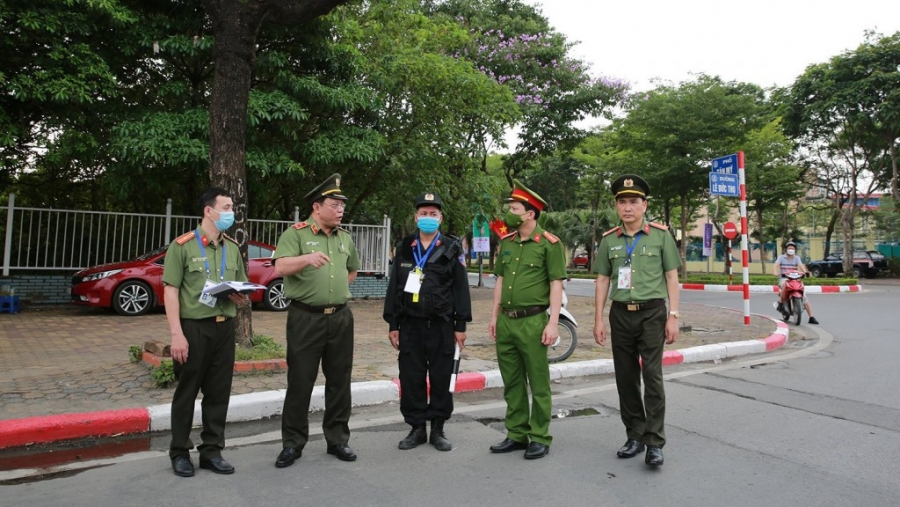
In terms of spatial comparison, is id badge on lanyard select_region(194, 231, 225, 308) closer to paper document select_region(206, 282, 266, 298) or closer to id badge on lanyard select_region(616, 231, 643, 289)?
paper document select_region(206, 282, 266, 298)

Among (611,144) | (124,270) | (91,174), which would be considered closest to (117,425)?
(124,270)

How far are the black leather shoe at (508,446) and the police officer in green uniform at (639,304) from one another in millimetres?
644

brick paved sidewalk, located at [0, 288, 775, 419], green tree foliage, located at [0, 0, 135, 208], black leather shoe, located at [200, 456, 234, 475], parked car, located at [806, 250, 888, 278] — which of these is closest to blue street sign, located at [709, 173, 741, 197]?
brick paved sidewalk, located at [0, 288, 775, 419]

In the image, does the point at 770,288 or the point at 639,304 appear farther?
the point at 770,288

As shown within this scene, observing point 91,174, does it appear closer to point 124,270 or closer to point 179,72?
point 179,72

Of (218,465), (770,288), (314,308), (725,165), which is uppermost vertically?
(725,165)

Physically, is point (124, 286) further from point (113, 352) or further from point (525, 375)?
point (525, 375)

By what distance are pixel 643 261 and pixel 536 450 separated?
1.43 meters

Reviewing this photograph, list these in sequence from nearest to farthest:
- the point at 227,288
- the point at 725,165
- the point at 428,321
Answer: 1. the point at 227,288
2. the point at 428,321
3. the point at 725,165

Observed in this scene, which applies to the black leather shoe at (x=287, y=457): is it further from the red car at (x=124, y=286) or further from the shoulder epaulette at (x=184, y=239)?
the red car at (x=124, y=286)

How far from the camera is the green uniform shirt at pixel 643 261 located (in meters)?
3.89

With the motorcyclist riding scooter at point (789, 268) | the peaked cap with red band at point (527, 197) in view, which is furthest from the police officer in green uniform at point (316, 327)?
the motorcyclist riding scooter at point (789, 268)

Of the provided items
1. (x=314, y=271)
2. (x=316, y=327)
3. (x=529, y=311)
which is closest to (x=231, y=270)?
(x=314, y=271)

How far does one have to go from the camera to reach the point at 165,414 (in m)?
4.45
